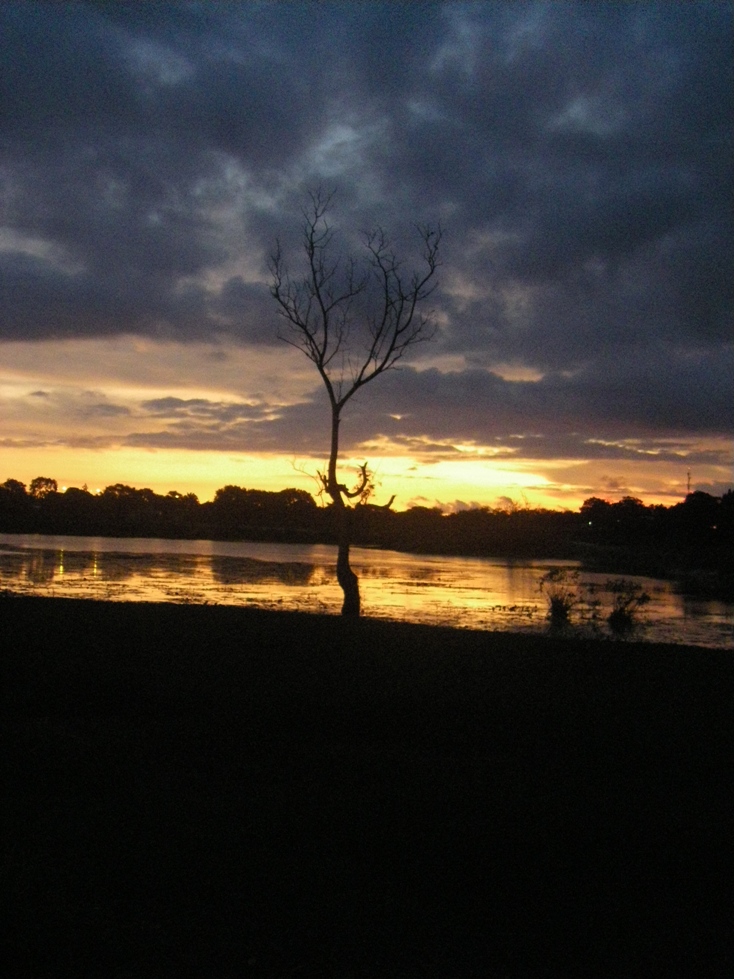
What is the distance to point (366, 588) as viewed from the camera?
28844 millimetres

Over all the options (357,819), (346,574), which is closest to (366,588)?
(346,574)

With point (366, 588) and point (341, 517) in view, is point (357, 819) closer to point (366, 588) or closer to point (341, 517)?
point (341, 517)

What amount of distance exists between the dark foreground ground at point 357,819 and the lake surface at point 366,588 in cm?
1022

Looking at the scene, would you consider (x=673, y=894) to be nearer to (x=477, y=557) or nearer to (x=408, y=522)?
(x=477, y=557)

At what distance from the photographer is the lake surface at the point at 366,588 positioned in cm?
2165

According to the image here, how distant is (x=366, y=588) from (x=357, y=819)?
2317cm

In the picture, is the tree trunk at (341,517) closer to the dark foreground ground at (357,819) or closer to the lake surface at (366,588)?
the lake surface at (366,588)

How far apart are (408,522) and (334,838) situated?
7314cm

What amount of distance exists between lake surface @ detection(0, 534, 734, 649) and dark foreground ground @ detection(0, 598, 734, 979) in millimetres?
10220

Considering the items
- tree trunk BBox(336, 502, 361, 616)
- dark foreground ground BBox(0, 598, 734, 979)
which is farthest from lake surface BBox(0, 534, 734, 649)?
dark foreground ground BBox(0, 598, 734, 979)

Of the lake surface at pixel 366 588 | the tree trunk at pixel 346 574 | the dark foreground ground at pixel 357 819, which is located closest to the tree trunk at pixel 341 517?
the tree trunk at pixel 346 574

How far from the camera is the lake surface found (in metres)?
21.7

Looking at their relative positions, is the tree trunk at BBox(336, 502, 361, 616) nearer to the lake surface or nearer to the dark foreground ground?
the lake surface

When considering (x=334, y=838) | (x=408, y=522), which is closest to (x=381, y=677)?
(x=334, y=838)
